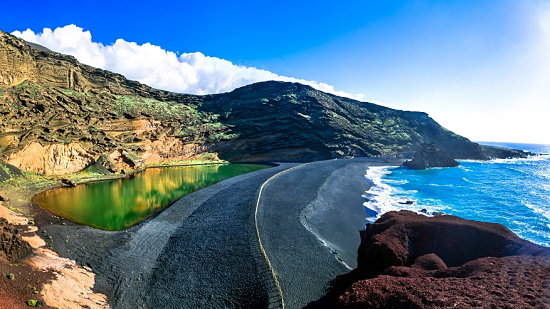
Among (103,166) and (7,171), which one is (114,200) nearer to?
(7,171)

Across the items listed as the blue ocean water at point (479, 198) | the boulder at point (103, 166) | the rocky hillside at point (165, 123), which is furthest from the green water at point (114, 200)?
the blue ocean water at point (479, 198)

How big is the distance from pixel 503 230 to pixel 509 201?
26503 millimetres

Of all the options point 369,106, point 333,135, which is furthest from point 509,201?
point 369,106

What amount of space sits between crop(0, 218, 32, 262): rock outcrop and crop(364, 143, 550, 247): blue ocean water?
862 inches

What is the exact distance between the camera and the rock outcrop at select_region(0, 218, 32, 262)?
32.3 ft

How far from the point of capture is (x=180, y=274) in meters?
11.8

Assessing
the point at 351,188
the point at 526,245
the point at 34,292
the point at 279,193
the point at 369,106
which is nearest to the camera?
the point at 526,245

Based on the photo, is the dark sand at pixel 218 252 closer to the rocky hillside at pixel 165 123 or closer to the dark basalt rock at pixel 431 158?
the rocky hillside at pixel 165 123

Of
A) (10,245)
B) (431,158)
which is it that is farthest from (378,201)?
(431,158)

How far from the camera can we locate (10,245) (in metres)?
10.2

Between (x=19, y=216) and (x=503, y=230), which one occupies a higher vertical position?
(x=503, y=230)

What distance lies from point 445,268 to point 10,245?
624 inches

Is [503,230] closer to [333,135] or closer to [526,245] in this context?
[526,245]

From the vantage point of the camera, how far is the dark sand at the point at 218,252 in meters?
10.4
